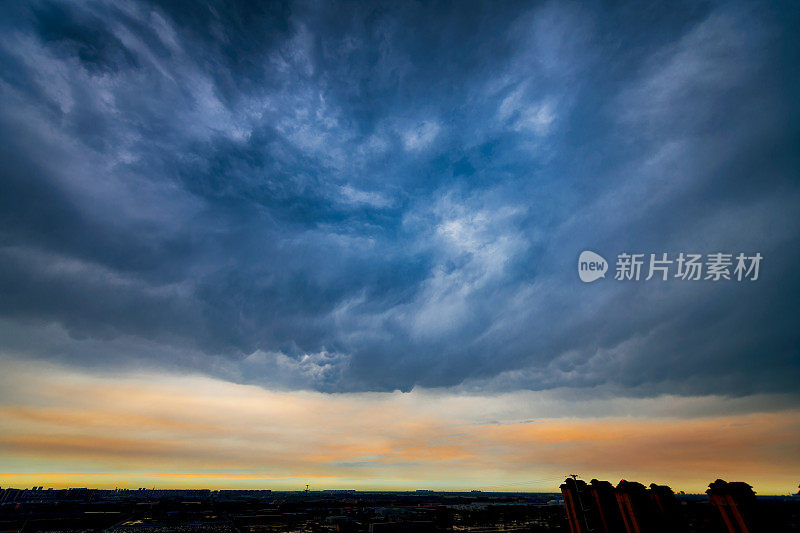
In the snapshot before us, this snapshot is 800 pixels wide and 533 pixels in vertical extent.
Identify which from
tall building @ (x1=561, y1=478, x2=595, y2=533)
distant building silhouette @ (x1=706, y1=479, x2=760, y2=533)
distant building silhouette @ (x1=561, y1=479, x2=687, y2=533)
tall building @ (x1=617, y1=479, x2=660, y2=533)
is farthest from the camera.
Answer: tall building @ (x1=561, y1=478, x2=595, y2=533)

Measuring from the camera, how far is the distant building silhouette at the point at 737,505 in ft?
65.5

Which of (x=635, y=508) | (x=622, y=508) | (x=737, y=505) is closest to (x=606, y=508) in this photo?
(x=622, y=508)

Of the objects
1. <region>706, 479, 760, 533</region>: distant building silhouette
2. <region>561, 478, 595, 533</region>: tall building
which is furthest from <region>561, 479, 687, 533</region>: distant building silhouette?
<region>706, 479, 760, 533</region>: distant building silhouette

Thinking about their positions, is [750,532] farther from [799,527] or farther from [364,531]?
[364,531]

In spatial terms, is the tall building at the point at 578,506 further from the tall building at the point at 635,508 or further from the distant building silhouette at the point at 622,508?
the tall building at the point at 635,508

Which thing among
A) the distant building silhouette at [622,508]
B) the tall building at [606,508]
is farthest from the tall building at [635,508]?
the tall building at [606,508]

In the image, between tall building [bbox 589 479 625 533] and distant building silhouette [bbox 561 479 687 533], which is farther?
tall building [bbox 589 479 625 533]

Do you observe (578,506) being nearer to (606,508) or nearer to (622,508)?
(606,508)

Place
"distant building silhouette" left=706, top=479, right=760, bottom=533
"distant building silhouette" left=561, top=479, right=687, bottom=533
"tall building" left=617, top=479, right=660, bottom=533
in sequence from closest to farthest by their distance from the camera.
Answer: "distant building silhouette" left=706, top=479, right=760, bottom=533 < "tall building" left=617, top=479, right=660, bottom=533 < "distant building silhouette" left=561, top=479, right=687, bottom=533

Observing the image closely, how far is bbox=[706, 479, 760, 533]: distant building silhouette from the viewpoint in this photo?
20.0m

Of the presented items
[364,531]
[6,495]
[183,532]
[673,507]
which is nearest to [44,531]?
[183,532]

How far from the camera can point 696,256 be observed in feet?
102

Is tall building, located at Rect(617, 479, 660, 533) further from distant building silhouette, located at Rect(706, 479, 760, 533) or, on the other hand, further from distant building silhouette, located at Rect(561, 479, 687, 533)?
distant building silhouette, located at Rect(706, 479, 760, 533)

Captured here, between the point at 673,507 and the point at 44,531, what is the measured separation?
111250 mm
